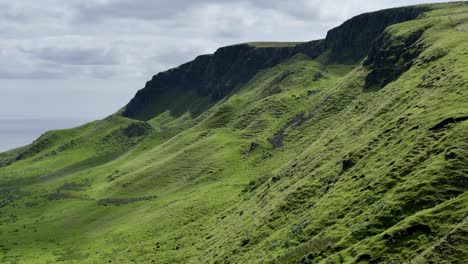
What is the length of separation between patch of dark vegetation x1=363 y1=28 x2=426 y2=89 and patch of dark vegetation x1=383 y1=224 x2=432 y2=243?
85.7 meters

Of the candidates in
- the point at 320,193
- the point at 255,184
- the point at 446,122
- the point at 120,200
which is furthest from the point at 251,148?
the point at 446,122

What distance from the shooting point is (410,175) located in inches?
2319

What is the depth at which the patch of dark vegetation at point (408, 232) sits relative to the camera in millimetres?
45938

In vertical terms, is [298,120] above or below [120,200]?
above

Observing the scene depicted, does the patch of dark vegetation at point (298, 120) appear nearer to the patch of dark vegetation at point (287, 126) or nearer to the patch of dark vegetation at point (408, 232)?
the patch of dark vegetation at point (287, 126)

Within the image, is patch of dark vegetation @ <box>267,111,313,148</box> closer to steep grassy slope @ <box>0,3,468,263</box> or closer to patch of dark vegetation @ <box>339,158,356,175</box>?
steep grassy slope @ <box>0,3,468,263</box>

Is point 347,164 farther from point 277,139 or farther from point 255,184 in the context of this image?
point 277,139

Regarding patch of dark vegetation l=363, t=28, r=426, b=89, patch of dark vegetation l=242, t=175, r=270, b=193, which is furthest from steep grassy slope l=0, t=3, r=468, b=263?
patch of dark vegetation l=363, t=28, r=426, b=89

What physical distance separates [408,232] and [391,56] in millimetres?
110006

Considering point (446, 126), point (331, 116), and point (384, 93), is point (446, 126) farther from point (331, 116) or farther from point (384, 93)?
point (331, 116)

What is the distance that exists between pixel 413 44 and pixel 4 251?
13766 cm

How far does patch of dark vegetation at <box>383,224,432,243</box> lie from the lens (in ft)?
151

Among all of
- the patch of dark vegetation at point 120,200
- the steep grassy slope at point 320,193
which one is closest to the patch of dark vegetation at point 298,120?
the steep grassy slope at point 320,193

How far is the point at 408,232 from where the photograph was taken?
46.7 metres
